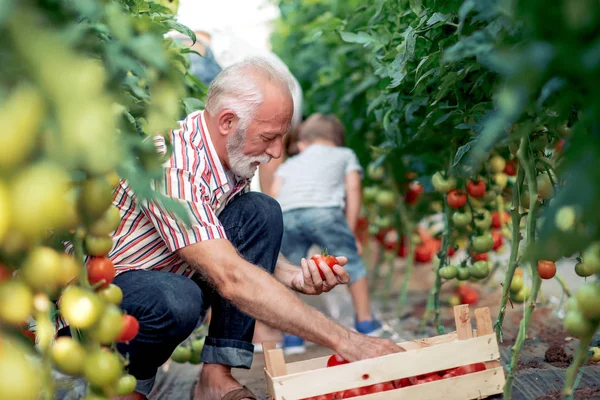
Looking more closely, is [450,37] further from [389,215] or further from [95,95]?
[389,215]

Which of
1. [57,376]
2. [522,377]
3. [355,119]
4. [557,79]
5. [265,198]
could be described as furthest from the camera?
[355,119]

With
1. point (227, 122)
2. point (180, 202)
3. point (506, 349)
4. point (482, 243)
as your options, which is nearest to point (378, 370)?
point (180, 202)

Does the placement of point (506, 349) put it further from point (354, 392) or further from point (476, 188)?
point (354, 392)

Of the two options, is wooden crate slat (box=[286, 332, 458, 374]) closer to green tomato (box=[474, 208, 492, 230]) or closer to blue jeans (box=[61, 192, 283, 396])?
blue jeans (box=[61, 192, 283, 396])

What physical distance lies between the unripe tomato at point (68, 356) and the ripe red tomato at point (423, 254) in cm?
353

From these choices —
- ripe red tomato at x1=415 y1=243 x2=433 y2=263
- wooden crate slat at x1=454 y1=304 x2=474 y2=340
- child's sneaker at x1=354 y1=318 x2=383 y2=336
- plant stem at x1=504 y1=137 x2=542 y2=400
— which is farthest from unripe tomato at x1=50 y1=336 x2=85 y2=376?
ripe red tomato at x1=415 y1=243 x2=433 y2=263

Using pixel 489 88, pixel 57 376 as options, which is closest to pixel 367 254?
pixel 57 376

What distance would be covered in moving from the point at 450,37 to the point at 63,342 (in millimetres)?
1359

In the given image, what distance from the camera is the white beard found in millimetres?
2131

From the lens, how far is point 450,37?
1959 millimetres

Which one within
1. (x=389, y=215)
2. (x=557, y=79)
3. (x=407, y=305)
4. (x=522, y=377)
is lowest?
(x=407, y=305)

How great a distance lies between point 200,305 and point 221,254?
9.1 inches

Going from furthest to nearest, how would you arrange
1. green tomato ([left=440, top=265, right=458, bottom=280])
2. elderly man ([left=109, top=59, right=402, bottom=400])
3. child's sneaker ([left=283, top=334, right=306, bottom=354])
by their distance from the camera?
child's sneaker ([left=283, top=334, right=306, bottom=354]) → green tomato ([left=440, top=265, right=458, bottom=280]) → elderly man ([left=109, top=59, right=402, bottom=400])

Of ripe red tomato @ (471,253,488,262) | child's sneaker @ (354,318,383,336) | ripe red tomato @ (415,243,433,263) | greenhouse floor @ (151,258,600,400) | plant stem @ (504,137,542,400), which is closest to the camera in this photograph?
plant stem @ (504,137,542,400)
